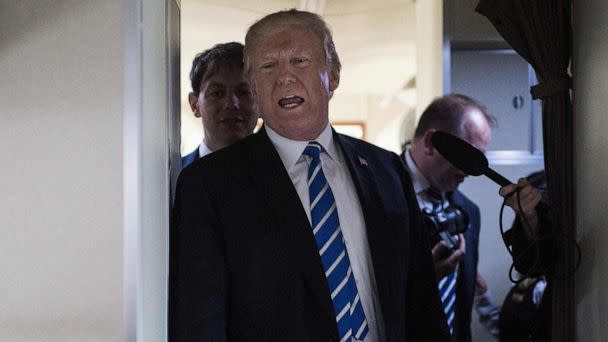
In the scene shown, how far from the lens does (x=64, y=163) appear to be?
179 cm

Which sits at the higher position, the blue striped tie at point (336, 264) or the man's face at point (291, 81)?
the man's face at point (291, 81)

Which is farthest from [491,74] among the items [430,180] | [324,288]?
[324,288]

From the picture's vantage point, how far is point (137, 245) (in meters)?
1.78

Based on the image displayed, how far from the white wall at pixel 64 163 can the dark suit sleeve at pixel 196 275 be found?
0.47 m

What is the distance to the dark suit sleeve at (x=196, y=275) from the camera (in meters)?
2.23

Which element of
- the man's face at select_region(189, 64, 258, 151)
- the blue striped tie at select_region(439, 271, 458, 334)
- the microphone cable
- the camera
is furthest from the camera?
the blue striped tie at select_region(439, 271, 458, 334)

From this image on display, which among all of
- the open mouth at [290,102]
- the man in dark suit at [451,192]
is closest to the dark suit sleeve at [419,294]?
the open mouth at [290,102]

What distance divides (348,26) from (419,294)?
7.99m

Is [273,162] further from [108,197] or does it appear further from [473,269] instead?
Answer: [473,269]

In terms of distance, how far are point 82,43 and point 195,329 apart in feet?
2.46

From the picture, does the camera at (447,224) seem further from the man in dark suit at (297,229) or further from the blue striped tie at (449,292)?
the man in dark suit at (297,229)

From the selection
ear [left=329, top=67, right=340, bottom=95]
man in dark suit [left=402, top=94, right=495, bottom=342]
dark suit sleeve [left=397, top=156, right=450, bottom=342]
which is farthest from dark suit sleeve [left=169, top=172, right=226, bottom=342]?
man in dark suit [left=402, top=94, right=495, bottom=342]

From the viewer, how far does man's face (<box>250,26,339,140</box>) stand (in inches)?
96.6

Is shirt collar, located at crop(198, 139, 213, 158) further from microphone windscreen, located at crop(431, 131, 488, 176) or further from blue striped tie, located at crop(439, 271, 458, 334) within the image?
blue striped tie, located at crop(439, 271, 458, 334)
